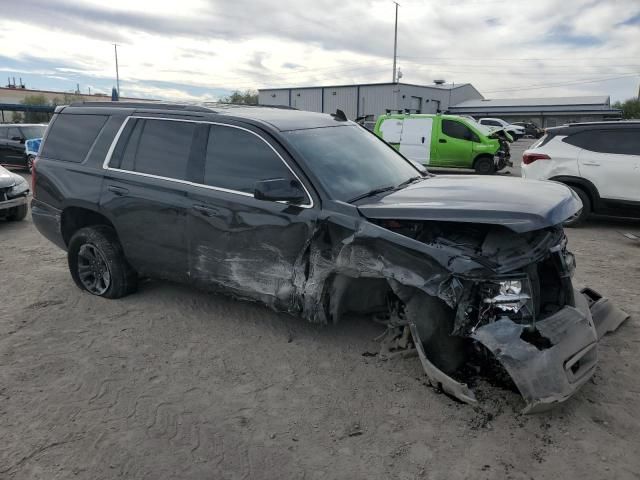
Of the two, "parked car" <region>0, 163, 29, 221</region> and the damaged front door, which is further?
"parked car" <region>0, 163, 29, 221</region>

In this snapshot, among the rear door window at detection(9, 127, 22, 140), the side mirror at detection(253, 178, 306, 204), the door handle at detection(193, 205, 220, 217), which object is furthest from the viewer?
the rear door window at detection(9, 127, 22, 140)

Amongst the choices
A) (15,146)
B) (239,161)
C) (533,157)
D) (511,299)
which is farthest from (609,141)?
(15,146)

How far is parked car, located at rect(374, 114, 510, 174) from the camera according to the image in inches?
582

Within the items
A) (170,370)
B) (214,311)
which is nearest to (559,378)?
(170,370)

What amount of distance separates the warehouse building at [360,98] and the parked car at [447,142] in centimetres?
2582

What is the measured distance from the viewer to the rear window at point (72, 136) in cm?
493

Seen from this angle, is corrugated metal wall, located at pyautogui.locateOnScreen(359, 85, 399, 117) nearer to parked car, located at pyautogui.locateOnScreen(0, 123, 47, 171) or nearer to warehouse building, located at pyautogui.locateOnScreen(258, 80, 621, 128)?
warehouse building, located at pyautogui.locateOnScreen(258, 80, 621, 128)

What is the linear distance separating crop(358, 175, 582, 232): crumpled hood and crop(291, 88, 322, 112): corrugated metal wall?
46.2 meters

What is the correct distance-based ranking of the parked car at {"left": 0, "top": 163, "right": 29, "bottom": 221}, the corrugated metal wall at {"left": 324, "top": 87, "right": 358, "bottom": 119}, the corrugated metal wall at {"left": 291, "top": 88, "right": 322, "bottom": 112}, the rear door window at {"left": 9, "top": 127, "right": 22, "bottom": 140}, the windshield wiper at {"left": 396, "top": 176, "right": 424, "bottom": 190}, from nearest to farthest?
1. the windshield wiper at {"left": 396, "top": 176, "right": 424, "bottom": 190}
2. the parked car at {"left": 0, "top": 163, "right": 29, "bottom": 221}
3. the rear door window at {"left": 9, "top": 127, "right": 22, "bottom": 140}
4. the corrugated metal wall at {"left": 324, "top": 87, "right": 358, "bottom": 119}
5. the corrugated metal wall at {"left": 291, "top": 88, "right": 322, "bottom": 112}

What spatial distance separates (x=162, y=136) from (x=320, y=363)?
2390mm

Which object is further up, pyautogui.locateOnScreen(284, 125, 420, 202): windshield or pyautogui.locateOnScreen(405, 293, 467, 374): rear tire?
pyautogui.locateOnScreen(284, 125, 420, 202): windshield

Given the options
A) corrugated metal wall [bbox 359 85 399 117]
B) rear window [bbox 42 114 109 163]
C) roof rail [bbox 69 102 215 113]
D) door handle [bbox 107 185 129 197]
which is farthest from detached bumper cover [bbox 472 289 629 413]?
corrugated metal wall [bbox 359 85 399 117]

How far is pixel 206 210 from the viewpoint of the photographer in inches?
161

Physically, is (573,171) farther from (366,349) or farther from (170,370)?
(170,370)
